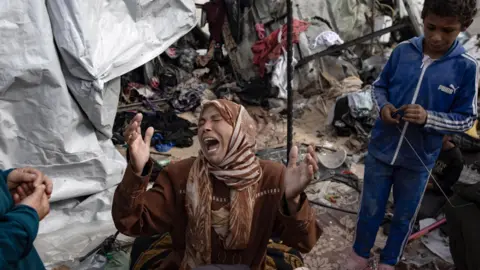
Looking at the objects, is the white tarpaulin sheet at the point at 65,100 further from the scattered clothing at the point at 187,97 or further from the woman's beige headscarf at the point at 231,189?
the scattered clothing at the point at 187,97

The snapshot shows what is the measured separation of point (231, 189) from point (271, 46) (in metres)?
4.52

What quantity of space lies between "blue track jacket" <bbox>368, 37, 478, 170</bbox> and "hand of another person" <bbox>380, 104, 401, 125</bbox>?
0.05m

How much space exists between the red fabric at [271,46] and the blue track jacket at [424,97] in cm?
360

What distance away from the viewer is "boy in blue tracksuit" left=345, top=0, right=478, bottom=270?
2199 millimetres

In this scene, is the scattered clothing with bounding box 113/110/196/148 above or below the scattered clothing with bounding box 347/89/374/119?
below

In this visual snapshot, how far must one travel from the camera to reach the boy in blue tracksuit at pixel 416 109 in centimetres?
220

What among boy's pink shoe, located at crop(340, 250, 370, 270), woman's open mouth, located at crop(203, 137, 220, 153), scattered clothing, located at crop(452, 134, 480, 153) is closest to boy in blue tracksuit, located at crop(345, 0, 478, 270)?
boy's pink shoe, located at crop(340, 250, 370, 270)

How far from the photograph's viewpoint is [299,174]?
1677 mm

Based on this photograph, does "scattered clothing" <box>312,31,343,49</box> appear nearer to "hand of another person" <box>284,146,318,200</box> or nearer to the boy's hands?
the boy's hands

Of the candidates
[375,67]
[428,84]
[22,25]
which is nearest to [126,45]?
[22,25]

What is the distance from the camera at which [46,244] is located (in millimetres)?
3059

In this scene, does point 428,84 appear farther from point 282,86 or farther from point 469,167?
point 282,86

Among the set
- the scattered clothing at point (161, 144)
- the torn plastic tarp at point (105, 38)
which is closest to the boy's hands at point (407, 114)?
the torn plastic tarp at point (105, 38)

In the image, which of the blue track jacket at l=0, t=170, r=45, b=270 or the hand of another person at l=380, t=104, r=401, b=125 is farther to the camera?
the hand of another person at l=380, t=104, r=401, b=125
